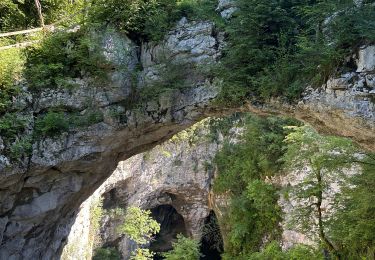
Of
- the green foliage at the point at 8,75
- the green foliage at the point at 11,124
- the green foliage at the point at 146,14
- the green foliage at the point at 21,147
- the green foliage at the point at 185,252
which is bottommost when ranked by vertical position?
the green foliage at the point at 185,252

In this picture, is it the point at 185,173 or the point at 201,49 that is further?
the point at 185,173

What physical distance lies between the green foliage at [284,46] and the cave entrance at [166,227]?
14.9 meters

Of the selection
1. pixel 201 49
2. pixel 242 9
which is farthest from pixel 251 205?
pixel 242 9

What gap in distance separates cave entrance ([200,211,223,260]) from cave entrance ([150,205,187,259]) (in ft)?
6.28

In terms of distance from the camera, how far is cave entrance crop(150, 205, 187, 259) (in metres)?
21.4

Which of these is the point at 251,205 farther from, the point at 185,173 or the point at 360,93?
the point at 360,93

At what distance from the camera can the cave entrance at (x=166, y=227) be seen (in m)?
21.4

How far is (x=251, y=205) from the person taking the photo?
12.9 metres

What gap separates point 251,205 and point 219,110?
551cm

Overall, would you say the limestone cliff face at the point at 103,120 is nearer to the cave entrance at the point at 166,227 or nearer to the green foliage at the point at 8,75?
the green foliage at the point at 8,75

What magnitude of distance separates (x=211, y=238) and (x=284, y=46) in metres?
14.0

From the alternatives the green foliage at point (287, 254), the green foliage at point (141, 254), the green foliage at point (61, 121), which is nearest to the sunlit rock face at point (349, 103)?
the green foliage at point (287, 254)

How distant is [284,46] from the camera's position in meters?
7.37

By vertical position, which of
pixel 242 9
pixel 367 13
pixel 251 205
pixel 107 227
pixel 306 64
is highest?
pixel 242 9
